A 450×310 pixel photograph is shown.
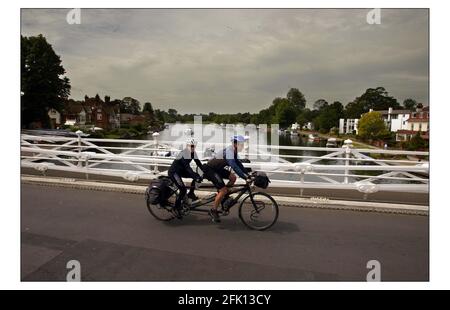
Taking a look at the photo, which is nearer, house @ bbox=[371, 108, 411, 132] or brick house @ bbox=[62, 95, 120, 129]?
brick house @ bbox=[62, 95, 120, 129]

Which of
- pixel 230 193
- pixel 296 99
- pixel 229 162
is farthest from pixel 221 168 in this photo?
pixel 296 99

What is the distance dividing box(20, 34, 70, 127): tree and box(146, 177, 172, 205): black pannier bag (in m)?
38.7

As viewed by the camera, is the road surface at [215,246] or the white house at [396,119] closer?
the road surface at [215,246]

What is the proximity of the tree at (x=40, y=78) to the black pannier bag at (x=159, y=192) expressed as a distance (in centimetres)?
3869

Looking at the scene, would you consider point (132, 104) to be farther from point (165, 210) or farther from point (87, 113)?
point (87, 113)

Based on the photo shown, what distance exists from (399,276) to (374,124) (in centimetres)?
6671

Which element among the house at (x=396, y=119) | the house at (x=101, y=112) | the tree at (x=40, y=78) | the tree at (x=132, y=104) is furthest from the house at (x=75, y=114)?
the house at (x=396, y=119)

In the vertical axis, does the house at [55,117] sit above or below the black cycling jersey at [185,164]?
above

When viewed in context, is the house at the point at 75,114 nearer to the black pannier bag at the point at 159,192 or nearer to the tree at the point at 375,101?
the black pannier bag at the point at 159,192

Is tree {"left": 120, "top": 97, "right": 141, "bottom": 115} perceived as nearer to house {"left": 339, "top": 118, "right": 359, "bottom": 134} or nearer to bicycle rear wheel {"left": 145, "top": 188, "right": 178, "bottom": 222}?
bicycle rear wheel {"left": 145, "top": 188, "right": 178, "bottom": 222}

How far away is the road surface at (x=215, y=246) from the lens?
11.9 feet

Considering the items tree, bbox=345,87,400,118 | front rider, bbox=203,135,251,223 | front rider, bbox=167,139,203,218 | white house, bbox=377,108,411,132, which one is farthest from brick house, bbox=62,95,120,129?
tree, bbox=345,87,400,118

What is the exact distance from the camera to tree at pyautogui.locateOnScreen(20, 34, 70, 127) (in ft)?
122

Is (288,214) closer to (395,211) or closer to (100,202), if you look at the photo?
(395,211)
